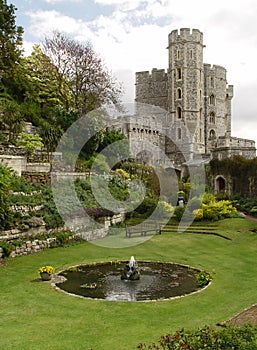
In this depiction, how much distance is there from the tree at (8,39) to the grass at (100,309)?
19.4 meters

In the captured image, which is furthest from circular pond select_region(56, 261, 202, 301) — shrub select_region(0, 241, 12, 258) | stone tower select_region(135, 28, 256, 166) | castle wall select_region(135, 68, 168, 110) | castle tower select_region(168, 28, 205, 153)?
castle wall select_region(135, 68, 168, 110)

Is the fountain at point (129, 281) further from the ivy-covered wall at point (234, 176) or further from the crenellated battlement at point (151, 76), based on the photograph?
the crenellated battlement at point (151, 76)

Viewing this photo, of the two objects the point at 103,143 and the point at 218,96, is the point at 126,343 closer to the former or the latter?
the point at 103,143

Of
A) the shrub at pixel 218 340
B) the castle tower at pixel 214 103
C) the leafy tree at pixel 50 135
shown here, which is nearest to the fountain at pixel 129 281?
the shrub at pixel 218 340

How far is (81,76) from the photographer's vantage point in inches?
1361

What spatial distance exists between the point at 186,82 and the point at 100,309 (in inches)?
1751

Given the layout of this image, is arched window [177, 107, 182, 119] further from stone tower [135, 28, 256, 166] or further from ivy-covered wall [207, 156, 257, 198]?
ivy-covered wall [207, 156, 257, 198]

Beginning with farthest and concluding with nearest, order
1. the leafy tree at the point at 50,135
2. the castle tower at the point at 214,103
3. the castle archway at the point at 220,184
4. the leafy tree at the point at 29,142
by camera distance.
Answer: the castle tower at the point at 214,103, the castle archway at the point at 220,184, the leafy tree at the point at 50,135, the leafy tree at the point at 29,142

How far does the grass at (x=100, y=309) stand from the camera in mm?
8281

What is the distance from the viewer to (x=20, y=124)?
28703 millimetres

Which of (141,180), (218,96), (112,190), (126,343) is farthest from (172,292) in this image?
(218,96)

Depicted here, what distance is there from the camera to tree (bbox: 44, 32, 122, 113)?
113ft

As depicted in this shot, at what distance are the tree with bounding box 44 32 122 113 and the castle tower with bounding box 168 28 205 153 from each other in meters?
17.3

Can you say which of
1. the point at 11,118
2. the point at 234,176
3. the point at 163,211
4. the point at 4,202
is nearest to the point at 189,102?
the point at 234,176
